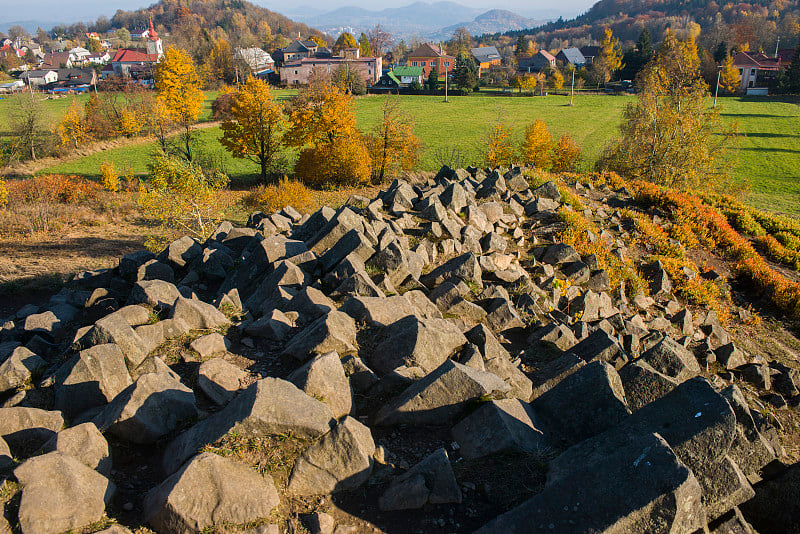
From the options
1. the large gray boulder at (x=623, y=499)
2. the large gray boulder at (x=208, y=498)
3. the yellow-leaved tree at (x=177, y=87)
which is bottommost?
the large gray boulder at (x=208, y=498)

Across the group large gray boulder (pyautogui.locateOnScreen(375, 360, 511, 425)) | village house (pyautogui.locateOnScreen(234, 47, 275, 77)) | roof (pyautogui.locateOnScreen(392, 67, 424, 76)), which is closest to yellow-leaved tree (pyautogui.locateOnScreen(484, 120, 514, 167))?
large gray boulder (pyautogui.locateOnScreen(375, 360, 511, 425))

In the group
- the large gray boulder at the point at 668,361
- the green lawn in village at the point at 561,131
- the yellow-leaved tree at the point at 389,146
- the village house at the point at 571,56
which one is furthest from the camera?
the village house at the point at 571,56

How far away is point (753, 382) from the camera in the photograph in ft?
32.7

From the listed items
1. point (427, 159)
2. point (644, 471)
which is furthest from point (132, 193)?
point (644, 471)

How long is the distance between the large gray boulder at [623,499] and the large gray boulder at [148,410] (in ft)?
12.1

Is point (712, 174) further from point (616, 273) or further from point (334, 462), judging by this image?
point (334, 462)

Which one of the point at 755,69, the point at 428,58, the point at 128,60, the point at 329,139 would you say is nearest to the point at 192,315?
the point at 329,139

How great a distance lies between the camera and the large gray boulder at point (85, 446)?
16.2 feet

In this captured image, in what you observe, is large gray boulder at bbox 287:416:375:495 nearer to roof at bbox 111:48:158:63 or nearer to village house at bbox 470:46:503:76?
roof at bbox 111:48:158:63

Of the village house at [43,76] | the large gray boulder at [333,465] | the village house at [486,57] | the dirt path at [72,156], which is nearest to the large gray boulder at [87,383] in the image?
the large gray boulder at [333,465]

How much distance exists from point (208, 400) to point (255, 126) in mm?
38001

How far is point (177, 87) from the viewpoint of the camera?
1795 inches

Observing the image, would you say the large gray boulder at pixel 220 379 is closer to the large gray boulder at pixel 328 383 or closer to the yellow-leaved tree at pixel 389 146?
the large gray boulder at pixel 328 383

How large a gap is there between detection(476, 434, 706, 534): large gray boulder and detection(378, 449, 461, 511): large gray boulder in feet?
2.16
